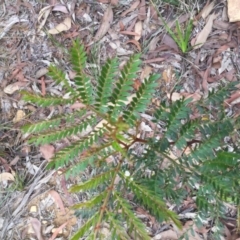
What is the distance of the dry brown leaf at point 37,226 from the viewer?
1938 mm

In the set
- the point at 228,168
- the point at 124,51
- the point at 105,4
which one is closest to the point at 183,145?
the point at 228,168

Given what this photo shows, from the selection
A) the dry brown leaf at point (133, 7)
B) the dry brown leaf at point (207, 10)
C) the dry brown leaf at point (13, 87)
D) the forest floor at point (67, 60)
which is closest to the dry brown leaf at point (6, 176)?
the forest floor at point (67, 60)

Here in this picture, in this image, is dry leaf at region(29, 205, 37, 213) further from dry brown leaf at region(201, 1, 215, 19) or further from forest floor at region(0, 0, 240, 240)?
dry brown leaf at region(201, 1, 215, 19)

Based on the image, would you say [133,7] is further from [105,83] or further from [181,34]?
[105,83]

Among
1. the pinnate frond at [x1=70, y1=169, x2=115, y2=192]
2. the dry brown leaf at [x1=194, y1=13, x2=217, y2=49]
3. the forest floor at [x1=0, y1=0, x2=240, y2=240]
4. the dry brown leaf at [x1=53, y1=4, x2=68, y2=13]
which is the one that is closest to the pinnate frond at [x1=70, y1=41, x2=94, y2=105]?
the pinnate frond at [x1=70, y1=169, x2=115, y2=192]

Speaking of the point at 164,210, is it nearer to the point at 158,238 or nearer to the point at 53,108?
the point at 158,238

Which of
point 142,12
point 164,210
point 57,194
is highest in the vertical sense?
point 164,210

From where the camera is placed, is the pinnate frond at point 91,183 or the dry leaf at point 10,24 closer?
the pinnate frond at point 91,183

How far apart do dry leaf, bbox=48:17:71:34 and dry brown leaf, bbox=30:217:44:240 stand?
0.85 meters

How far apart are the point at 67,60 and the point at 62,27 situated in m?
0.16

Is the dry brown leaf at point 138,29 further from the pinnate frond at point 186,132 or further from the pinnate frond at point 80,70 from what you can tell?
the pinnate frond at point 80,70

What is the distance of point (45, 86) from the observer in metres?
2.03

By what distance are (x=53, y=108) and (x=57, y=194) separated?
380 millimetres

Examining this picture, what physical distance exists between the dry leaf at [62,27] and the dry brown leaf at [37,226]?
2.78ft
